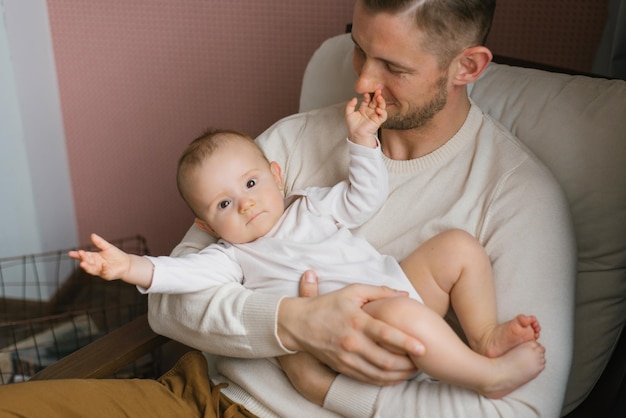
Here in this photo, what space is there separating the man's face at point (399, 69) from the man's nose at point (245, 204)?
317 millimetres

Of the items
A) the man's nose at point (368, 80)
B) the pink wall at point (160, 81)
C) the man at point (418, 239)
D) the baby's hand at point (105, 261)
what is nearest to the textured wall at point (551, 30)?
the pink wall at point (160, 81)

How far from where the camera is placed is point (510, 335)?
1.16 metres

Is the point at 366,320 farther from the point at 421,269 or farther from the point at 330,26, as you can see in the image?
Answer: the point at 330,26

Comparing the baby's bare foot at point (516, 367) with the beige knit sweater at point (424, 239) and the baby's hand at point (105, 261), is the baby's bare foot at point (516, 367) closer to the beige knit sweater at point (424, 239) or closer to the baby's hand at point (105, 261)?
the beige knit sweater at point (424, 239)

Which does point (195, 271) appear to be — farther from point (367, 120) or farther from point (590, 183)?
point (590, 183)

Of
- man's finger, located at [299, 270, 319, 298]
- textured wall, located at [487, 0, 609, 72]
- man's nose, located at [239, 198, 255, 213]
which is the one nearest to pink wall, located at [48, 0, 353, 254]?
textured wall, located at [487, 0, 609, 72]

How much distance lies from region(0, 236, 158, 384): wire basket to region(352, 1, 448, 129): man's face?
1224 mm

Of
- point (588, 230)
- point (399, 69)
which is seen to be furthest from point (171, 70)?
point (588, 230)

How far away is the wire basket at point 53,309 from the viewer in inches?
89.1

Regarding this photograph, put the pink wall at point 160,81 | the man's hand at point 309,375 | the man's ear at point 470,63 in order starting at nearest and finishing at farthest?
the man's hand at point 309,375 < the man's ear at point 470,63 < the pink wall at point 160,81

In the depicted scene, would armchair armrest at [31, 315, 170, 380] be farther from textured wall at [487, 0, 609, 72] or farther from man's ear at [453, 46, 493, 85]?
textured wall at [487, 0, 609, 72]

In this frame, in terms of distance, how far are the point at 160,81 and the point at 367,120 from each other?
122 cm

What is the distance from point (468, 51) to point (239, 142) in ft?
1.66

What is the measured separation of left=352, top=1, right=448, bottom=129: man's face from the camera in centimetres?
133
